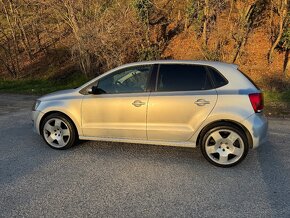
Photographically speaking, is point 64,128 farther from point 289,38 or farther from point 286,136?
point 289,38

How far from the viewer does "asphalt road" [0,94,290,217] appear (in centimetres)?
376

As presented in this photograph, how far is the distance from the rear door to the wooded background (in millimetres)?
6956

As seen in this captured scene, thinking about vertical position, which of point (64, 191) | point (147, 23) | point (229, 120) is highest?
point (147, 23)

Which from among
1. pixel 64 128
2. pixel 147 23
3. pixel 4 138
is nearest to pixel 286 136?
pixel 64 128

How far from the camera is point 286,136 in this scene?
6.52 meters

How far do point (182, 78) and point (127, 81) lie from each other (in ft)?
Answer: 3.06

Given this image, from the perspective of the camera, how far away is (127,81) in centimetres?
543

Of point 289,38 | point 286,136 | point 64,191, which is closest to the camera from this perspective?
point 64,191

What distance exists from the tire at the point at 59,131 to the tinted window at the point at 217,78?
2.57 metres

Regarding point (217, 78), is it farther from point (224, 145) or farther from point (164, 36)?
point (164, 36)

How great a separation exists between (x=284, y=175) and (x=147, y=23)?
9.64 metres

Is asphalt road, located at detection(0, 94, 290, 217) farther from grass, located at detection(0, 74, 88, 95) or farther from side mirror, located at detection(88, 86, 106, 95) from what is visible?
grass, located at detection(0, 74, 88, 95)

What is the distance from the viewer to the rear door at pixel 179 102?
4992mm

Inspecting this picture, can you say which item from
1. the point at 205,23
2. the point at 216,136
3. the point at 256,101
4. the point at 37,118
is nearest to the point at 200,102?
the point at 216,136
